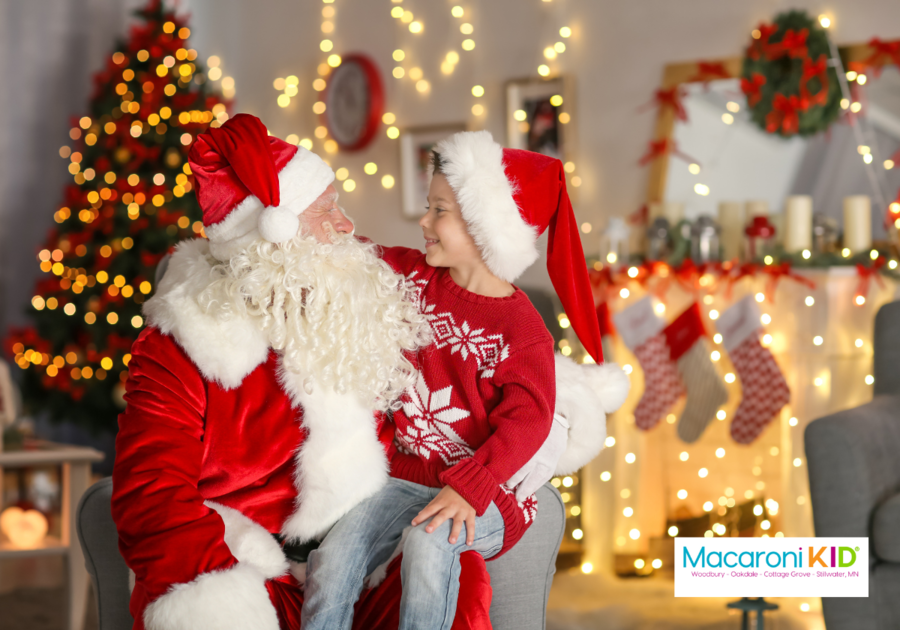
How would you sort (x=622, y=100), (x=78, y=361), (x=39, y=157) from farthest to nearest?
(x=39, y=157) → (x=78, y=361) → (x=622, y=100)

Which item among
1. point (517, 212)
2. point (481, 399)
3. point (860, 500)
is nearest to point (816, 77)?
point (860, 500)

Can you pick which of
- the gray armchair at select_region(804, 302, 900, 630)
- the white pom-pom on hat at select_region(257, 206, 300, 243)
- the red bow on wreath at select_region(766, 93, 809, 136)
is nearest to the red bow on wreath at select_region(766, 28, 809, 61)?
the red bow on wreath at select_region(766, 93, 809, 136)

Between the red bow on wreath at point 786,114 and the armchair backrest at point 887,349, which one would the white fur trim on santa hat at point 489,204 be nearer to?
the armchair backrest at point 887,349

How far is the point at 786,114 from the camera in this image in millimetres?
3217

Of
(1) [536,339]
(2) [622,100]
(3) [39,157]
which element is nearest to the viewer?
(1) [536,339]

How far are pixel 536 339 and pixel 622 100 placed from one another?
2419 mm

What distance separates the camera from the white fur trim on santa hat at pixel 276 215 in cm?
150

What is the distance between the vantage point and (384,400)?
157 centimetres

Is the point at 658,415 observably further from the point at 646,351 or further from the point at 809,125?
the point at 809,125

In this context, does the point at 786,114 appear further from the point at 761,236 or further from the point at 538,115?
the point at 538,115

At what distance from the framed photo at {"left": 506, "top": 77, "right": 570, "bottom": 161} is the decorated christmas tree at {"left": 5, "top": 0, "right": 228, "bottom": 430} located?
4.88 ft

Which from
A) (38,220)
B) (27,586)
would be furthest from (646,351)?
(38,220)

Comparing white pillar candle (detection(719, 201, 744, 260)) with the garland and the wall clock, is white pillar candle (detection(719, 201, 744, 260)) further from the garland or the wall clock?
the wall clock

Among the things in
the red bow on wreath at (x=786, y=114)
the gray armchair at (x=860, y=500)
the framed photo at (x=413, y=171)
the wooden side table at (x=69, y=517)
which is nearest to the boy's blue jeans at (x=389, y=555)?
the gray armchair at (x=860, y=500)
